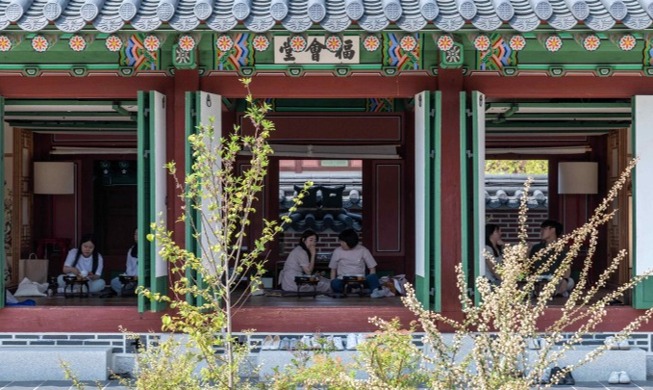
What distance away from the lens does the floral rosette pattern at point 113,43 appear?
Answer: 8437 millimetres

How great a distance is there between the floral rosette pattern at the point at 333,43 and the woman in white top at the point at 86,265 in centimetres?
521

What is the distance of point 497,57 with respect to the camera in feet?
29.8

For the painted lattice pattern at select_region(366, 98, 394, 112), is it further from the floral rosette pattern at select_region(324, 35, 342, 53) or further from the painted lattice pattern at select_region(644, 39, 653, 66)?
the painted lattice pattern at select_region(644, 39, 653, 66)

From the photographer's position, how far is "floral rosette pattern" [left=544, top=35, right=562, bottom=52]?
8.03 m

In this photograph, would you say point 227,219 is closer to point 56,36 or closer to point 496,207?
point 56,36

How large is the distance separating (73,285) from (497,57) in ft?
20.7

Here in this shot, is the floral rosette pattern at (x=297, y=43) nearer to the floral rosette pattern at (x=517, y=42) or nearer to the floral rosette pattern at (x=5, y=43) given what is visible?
the floral rosette pattern at (x=517, y=42)

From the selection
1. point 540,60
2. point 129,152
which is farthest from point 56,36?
point 129,152

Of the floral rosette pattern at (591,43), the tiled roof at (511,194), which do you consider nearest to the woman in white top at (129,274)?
the floral rosette pattern at (591,43)

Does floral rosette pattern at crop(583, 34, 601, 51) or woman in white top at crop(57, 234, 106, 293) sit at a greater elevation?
floral rosette pattern at crop(583, 34, 601, 51)

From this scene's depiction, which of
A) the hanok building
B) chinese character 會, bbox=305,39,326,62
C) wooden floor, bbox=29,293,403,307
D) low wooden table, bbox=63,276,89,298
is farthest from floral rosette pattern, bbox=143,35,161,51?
low wooden table, bbox=63,276,89,298

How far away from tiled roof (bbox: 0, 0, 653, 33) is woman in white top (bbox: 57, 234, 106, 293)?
5285 mm

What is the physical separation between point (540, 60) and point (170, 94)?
135 inches

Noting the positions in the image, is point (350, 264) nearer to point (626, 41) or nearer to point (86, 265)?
point (86, 265)
